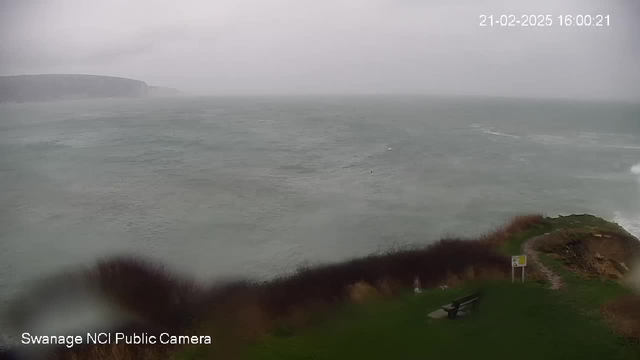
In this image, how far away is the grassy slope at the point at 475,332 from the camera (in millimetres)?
11000

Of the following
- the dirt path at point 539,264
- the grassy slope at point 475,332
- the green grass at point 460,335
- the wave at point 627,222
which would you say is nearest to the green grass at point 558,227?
the dirt path at point 539,264

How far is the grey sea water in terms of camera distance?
23938 mm

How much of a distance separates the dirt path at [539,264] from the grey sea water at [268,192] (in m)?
5.26

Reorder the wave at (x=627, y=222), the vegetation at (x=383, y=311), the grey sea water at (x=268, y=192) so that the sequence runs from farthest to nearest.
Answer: the wave at (x=627, y=222) < the grey sea water at (x=268, y=192) < the vegetation at (x=383, y=311)

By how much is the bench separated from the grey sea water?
389 inches

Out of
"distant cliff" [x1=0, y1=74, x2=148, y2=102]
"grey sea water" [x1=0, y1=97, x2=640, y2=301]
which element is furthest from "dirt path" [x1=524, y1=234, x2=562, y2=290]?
Result: "distant cliff" [x1=0, y1=74, x2=148, y2=102]

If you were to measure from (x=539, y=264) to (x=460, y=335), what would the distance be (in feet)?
27.6

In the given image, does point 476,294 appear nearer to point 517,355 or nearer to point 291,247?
point 517,355

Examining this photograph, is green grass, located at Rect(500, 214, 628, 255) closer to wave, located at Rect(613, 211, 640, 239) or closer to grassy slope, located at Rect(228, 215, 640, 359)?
wave, located at Rect(613, 211, 640, 239)

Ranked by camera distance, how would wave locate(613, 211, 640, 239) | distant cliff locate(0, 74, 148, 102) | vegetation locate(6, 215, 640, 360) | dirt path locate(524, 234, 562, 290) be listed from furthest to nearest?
distant cliff locate(0, 74, 148, 102) → wave locate(613, 211, 640, 239) → dirt path locate(524, 234, 562, 290) → vegetation locate(6, 215, 640, 360)

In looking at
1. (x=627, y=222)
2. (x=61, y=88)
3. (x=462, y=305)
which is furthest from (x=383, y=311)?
(x=61, y=88)

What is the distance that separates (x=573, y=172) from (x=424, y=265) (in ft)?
109

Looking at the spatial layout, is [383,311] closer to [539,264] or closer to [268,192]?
[539,264]

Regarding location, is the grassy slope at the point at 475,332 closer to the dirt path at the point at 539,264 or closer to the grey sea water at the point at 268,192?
the dirt path at the point at 539,264
